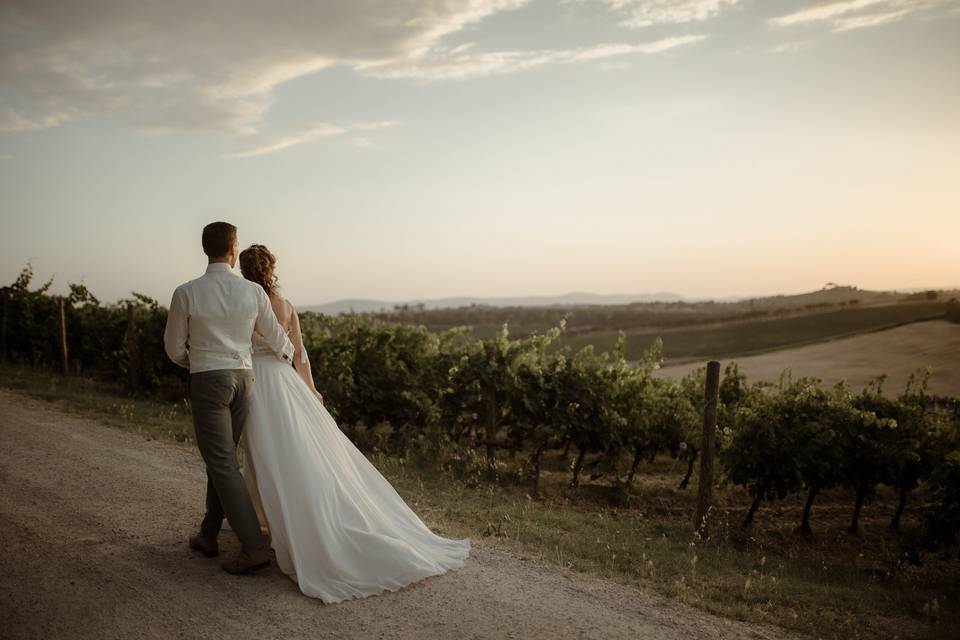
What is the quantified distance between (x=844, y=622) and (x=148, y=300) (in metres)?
15.8

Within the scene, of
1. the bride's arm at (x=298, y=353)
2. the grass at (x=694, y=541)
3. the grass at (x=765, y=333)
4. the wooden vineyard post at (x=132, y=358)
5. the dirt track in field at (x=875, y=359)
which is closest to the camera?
the bride's arm at (x=298, y=353)

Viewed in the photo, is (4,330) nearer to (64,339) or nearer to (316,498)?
(64,339)

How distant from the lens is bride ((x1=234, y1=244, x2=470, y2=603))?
15.7 ft

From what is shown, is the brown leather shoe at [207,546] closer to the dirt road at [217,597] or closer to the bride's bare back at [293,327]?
the dirt road at [217,597]

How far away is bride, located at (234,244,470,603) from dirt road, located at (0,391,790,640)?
16cm

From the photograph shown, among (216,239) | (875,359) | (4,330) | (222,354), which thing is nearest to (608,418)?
(222,354)

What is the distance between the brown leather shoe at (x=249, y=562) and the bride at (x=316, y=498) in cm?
10

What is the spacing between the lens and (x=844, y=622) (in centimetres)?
544

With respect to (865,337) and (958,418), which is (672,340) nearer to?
(865,337)

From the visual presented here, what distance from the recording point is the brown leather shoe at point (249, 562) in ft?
16.0

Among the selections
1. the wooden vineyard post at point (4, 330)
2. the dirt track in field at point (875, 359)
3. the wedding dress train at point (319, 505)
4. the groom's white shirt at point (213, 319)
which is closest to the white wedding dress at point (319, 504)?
the wedding dress train at point (319, 505)

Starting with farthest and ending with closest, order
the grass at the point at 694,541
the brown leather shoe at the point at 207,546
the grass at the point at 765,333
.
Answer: the grass at the point at 765,333
the grass at the point at 694,541
the brown leather shoe at the point at 207,546

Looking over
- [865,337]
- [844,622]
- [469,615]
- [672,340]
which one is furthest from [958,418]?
[672,340]

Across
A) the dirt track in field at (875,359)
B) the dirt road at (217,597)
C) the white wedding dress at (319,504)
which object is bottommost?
the dirt track in field at (875,359)
